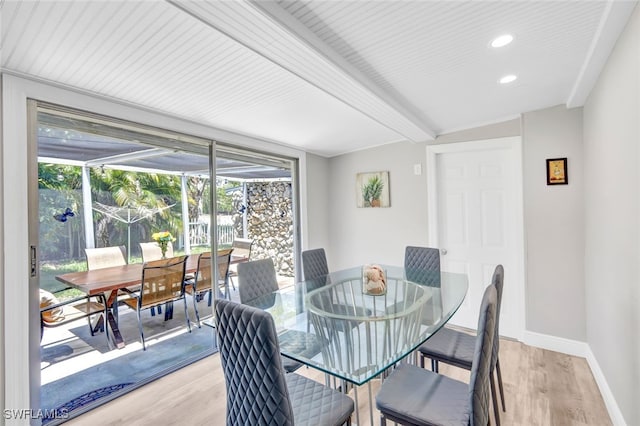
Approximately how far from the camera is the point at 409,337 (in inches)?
63.5

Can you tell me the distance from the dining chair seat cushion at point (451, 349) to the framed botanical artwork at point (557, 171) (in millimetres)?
1829

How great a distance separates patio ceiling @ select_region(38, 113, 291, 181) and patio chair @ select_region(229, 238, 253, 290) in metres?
0.77

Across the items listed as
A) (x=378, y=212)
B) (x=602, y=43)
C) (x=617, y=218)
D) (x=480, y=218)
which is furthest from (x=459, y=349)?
(x=378, y=212)

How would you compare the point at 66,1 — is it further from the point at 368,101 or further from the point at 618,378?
the point at 618,378

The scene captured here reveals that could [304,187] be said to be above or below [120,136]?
below

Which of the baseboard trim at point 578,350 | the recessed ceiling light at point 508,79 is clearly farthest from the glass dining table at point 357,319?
the recessed ceiling light at point 508,79

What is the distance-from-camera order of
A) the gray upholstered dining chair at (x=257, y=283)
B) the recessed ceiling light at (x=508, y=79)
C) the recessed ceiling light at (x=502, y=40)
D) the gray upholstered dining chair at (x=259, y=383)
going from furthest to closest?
the gray upholstered dining chair at (x=257, y=283) < the recessed ceiling light at (x=508, y=79) < the recessed ceiling light at (x=502, y=40) < the gray upholstered dining chair at (x=259, y=383)

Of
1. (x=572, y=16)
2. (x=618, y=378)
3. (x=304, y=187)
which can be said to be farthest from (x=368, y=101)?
(x=618, y=378)

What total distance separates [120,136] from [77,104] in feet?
1.21

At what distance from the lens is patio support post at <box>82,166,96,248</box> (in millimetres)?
2164

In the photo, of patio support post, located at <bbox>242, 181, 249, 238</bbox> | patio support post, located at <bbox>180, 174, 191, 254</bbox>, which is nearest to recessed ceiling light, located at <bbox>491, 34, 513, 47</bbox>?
patio support post, located at <bbox>180, 174, 191, 254</bbox>

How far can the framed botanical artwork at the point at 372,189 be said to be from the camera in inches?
158

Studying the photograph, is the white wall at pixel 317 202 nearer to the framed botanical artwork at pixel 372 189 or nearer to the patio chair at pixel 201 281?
the framed botanical artwork at pixel 372 189

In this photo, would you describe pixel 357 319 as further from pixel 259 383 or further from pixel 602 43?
pixel 602 43
